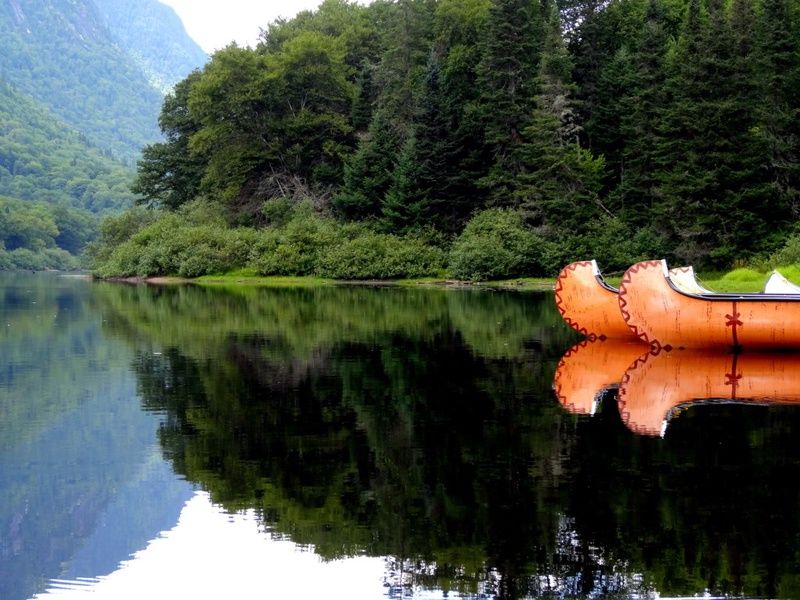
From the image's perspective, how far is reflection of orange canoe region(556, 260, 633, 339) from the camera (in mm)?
22650

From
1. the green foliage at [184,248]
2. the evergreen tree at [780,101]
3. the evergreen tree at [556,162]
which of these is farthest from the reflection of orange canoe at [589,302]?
the green foliage at [184,248]

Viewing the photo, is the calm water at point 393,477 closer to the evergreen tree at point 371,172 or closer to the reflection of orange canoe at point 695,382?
the reflection of orange canoe at point 695,382

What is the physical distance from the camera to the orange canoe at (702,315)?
1956 centimetres

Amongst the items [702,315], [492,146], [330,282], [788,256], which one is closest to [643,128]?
[492,146]

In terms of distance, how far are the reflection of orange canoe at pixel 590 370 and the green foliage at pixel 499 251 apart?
86.7 ft

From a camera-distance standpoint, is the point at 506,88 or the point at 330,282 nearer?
the point at 330,282

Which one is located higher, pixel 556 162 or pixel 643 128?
pixel 643 128

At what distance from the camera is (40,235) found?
386 ft

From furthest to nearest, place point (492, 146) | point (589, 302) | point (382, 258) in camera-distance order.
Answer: point (492, 146) → point (382, 258) → point (589, 302)

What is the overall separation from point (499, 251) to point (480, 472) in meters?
39.4

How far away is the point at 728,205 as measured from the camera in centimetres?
4606

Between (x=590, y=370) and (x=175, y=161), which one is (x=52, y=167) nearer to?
(x=175, y=161)

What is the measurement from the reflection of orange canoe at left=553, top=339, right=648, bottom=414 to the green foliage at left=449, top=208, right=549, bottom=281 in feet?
86.7

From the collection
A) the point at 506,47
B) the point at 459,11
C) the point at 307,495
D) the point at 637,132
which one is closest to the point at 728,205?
the point at 637,132
